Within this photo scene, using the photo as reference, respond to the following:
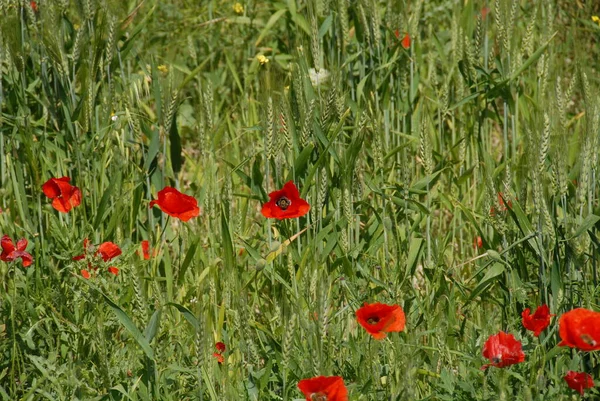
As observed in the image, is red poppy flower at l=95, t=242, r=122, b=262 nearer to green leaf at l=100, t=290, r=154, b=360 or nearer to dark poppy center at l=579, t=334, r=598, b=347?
green leaf at l=100, t=290, r=154, b=360

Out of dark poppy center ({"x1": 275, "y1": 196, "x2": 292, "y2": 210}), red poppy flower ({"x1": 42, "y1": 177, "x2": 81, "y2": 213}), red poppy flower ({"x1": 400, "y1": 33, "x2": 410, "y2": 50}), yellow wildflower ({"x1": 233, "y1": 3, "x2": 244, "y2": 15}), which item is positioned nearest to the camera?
dark poppy center ({"x1": 275, "y1": 196, "x2": 292, "y2": 210})

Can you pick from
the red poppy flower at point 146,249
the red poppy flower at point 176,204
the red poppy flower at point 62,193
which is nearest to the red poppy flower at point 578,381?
the red poppy flower at point 176,204

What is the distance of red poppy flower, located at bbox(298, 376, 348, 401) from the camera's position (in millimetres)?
1538

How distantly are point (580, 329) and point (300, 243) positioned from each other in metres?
0.79

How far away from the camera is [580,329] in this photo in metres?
1.62

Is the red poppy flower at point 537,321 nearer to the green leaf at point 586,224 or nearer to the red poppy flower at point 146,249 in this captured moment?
the green leaf at point 586,224

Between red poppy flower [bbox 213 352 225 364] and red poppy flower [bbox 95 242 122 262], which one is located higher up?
red poppy flower [bbox 95 242 122 262]

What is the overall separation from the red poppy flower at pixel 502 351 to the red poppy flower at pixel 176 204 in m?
0.73

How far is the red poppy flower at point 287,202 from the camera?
201 cm

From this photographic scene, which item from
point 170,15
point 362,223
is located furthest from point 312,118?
point 170,15

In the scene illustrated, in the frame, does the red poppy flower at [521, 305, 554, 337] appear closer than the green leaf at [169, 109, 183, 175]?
Yes

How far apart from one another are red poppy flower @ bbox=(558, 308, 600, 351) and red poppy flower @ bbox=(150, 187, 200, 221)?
83 cm

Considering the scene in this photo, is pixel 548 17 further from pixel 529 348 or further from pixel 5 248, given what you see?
pixel 5 248

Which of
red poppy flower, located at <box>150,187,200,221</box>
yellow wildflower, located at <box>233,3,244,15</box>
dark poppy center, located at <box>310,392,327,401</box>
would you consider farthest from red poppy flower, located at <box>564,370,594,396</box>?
yellow wildflower, located at <box>233,3,244,15</box>
